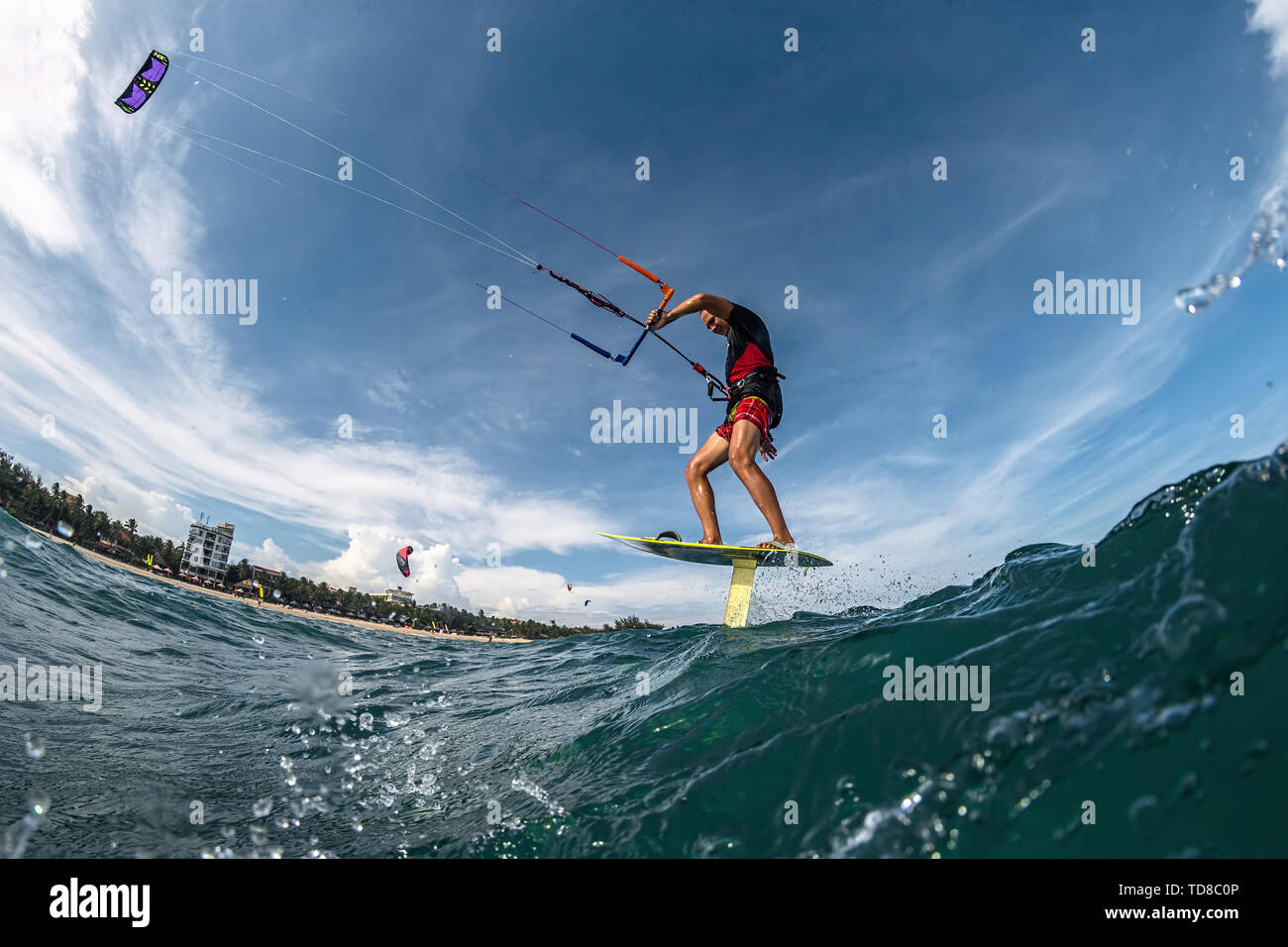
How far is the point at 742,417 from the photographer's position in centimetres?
674

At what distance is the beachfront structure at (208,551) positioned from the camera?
106 metres

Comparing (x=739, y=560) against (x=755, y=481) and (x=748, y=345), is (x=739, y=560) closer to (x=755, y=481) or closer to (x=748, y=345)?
(x=755, y=481)

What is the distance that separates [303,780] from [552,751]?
1.73m

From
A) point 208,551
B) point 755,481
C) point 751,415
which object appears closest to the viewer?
point 755,481

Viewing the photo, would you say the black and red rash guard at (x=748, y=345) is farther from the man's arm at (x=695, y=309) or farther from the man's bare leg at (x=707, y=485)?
the man's bare leg at (x=707, y=485)

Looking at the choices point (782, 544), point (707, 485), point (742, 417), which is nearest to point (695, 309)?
point (742, 417)

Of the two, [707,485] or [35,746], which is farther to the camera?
[707,485]

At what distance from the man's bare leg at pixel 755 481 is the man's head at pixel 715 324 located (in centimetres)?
162

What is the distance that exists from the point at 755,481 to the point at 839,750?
4167 mm

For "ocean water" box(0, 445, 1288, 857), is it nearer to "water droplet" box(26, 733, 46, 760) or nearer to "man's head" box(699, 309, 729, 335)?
"water droplet" box(26, 733, 46, 760)

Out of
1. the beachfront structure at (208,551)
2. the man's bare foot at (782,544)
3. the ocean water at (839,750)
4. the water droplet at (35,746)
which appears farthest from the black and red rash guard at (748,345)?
the beachfront structure at (208,551)
